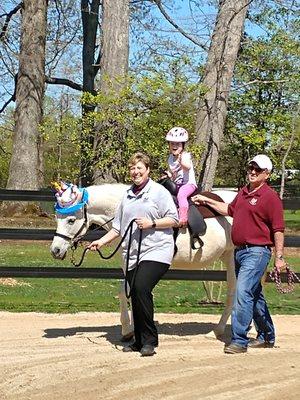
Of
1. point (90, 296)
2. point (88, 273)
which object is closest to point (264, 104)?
point (90, 296)

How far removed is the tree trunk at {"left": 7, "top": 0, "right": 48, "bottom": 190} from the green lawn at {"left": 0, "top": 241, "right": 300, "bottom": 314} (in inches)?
241

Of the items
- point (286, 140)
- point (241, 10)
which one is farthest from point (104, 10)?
point (286, 140)

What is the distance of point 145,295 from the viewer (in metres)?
7.72

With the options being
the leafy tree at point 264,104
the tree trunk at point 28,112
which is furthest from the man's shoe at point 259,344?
the tree trunk at point 28,112

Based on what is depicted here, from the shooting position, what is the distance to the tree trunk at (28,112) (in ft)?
76.0

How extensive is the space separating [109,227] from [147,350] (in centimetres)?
154

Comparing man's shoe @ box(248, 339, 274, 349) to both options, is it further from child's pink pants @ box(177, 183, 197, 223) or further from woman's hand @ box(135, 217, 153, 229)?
woman's hand @ box(135, 217, 153, 229)

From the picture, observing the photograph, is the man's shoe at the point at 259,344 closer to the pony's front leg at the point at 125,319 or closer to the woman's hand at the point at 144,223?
the pony's front leg at the point at 125,319

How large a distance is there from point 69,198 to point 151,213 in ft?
3.58

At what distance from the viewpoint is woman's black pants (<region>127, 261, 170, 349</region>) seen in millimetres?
7707

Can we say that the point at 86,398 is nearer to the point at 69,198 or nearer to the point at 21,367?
the point at 21,367

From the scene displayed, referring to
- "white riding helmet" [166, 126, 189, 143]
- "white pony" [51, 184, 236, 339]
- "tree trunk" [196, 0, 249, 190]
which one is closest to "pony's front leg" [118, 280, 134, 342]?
"white pony" [51, 184, 236, 339]

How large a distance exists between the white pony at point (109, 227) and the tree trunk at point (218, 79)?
688 centimetres

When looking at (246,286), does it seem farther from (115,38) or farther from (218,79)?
(115,38)
